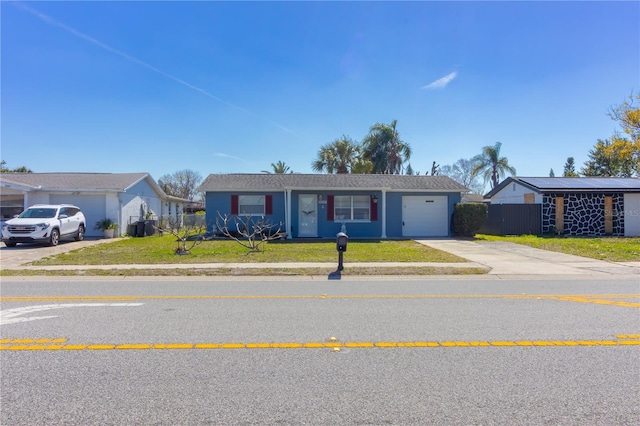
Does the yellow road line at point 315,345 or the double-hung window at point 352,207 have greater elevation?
the double-hung window at point 352,207

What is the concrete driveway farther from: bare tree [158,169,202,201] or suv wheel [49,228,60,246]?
bare tree [158,169,202,201]

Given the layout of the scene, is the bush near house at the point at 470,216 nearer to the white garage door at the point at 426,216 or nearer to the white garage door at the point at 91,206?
the white garage door at the point at 426,216

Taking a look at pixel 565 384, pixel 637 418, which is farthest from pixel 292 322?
pixel 637 418

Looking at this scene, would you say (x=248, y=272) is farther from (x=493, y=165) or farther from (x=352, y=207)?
(x=493, y=165)

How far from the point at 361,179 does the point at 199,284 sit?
15.1 meters

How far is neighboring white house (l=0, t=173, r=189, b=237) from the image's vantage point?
21250 millimetres

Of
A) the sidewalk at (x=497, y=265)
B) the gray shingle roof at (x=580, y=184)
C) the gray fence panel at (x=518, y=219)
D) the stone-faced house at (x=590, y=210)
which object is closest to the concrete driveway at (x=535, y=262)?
the sidewalk at (x=497, y=265)

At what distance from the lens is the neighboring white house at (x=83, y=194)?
2125cm

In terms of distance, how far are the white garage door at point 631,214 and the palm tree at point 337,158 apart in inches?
778

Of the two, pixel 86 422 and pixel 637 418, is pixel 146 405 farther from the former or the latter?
pixel 637 418

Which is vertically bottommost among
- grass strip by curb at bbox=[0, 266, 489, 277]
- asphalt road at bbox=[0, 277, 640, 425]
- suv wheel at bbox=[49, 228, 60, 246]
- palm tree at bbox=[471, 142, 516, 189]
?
asphalt road at bbox=[0, 277, 640, 425]

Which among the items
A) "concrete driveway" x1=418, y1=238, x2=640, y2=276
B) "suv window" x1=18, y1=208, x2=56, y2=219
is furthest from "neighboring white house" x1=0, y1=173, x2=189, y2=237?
"concrete driveway" x1=418, y1=238, x2=640, y2=276

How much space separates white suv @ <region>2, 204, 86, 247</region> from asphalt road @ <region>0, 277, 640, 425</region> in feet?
36.5

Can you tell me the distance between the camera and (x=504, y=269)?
431 inches
